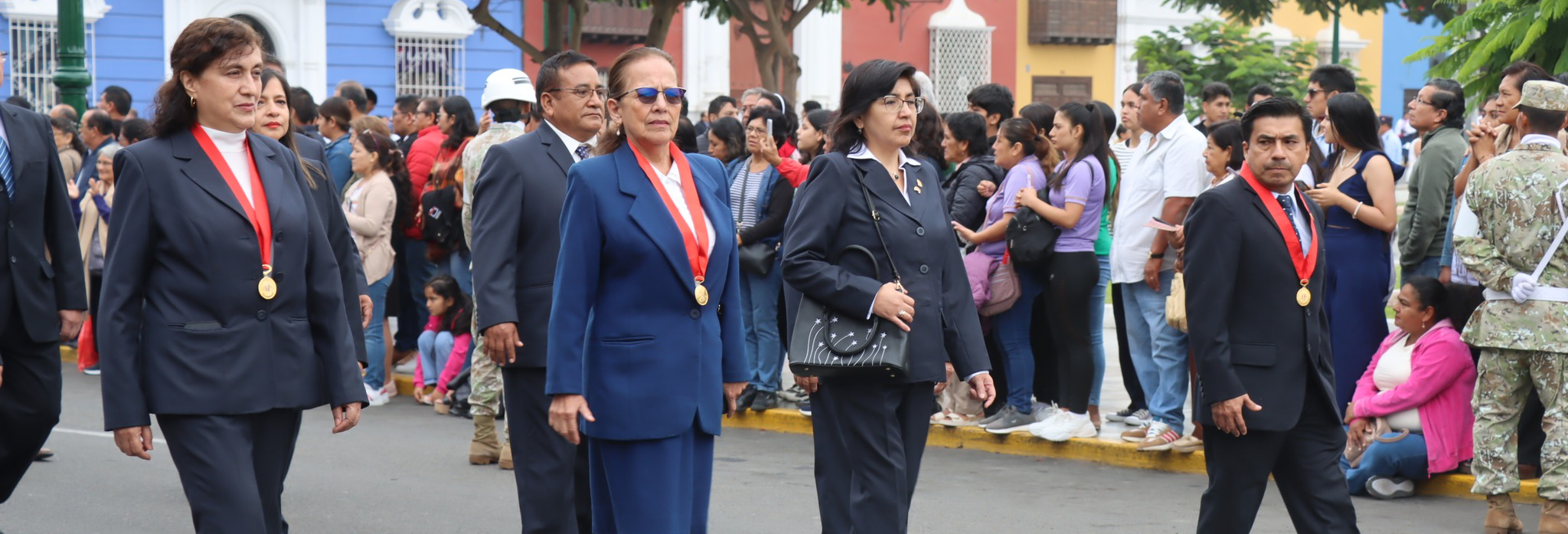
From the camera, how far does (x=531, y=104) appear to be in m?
8.70

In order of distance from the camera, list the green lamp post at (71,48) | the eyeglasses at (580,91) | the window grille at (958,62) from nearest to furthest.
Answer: the eyeglasses at (580,91) < the green lamp post at (71,48) < the window grille at (958,62)

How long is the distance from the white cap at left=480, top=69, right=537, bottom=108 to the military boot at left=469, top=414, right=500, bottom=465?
1.61 metres

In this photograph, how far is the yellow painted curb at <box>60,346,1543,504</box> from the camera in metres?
7.70

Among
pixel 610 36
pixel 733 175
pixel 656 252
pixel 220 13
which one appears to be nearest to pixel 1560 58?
pixel 733 175

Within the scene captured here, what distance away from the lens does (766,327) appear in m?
10.1

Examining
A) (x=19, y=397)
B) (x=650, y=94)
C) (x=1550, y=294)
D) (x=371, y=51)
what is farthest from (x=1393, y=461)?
(x=371, y=51)

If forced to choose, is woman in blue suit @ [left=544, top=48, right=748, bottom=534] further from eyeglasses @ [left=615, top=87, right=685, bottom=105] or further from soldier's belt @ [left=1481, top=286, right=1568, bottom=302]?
soldier's belt @ [left=1481, top=286, right=1568, bottom=302]

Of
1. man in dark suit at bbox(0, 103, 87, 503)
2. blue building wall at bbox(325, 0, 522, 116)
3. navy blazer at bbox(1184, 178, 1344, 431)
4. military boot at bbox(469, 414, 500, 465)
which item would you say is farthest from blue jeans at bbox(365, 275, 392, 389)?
blue building wall at bbox(325, 0, 522, 116)

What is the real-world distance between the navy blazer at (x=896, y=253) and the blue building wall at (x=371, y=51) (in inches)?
912

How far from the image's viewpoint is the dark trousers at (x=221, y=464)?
4391 mm

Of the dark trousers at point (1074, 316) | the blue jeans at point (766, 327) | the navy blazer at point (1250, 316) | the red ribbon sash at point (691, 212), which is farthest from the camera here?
the blue jeans at point (766, 327)

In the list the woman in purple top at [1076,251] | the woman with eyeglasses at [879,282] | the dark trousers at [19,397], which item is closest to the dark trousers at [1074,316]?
the woman in purple top at [1076,251]

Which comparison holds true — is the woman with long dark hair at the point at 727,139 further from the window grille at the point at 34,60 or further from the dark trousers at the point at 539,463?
the window grille at the point at 34,60

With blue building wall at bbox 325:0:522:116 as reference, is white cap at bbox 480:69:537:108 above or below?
below
